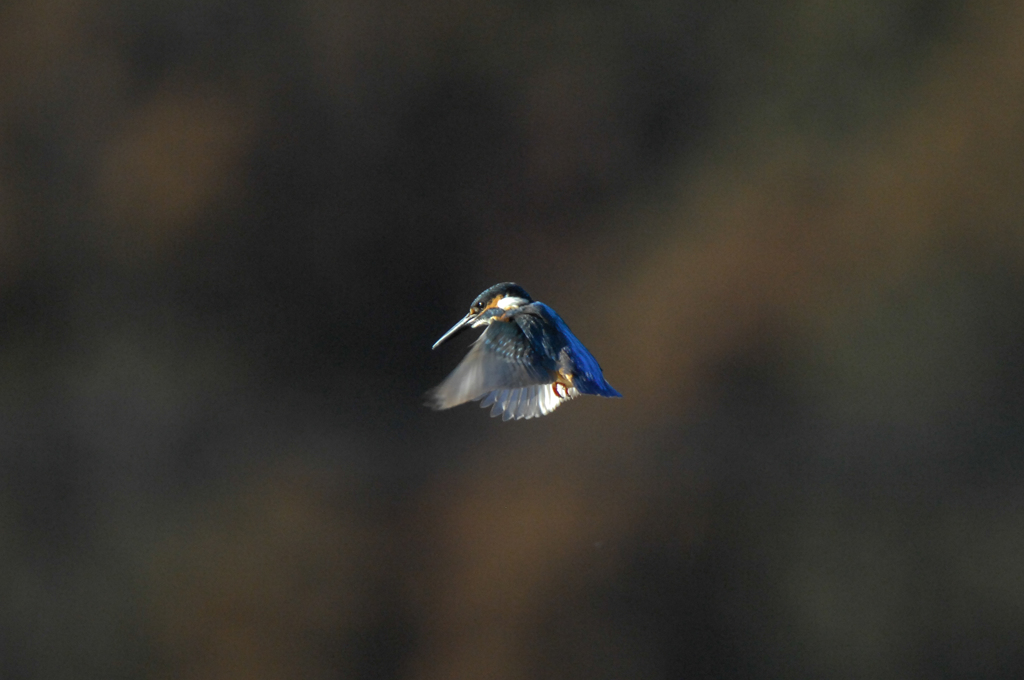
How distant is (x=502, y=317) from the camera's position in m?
1.07

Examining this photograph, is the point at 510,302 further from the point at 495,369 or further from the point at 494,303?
the point at 495,369

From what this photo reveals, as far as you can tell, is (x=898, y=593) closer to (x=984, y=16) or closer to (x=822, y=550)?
(x=822, y=550)

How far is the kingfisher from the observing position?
0.89 m

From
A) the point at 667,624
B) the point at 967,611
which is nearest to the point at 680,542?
the point at 667,624

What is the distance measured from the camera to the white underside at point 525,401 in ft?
3.59

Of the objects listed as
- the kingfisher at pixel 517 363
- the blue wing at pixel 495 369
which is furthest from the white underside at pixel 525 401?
the blue wing at pixel 495 369

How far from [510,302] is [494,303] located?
0.07 feet

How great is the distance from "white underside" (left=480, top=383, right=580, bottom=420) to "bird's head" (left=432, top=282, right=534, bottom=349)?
0.28ft

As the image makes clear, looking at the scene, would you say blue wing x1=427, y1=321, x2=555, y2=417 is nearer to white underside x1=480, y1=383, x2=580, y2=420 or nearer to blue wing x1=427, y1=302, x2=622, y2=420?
blue wing x1=427, y1=302, x2=622, y2=420

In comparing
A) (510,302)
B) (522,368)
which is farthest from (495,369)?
(510,302)

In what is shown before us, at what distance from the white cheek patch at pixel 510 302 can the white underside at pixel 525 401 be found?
0.10 m

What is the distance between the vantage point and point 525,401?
3.75ft

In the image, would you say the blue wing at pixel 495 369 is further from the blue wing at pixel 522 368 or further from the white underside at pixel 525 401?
the white underside at pixel 525 401

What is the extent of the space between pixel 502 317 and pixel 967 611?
2197mm
